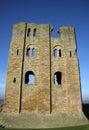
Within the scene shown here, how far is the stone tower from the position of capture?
A: 643 inches

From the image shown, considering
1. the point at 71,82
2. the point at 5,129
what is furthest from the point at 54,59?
the point at 5,129

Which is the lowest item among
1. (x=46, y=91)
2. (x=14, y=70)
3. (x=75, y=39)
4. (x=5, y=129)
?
A: (x=5, y=129)

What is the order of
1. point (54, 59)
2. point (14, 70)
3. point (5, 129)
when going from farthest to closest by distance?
1. point (54, 59)
2. point (14, 70)
3. point (5, 129)

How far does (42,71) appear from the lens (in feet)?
56.9

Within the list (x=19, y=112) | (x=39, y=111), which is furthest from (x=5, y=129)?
(x=39, y=111)

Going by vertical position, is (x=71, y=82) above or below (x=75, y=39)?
below

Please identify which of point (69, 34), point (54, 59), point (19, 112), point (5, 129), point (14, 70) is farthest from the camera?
point (69, 34)

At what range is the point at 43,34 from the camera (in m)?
19.2

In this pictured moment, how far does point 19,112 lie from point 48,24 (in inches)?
427

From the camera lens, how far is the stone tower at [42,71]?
16344mm

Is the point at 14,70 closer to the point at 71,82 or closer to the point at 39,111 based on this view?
the point at 39,111

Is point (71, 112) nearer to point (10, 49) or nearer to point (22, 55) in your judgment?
point (22, 55)

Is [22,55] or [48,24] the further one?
[48,24]

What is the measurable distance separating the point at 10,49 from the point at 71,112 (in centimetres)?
933
